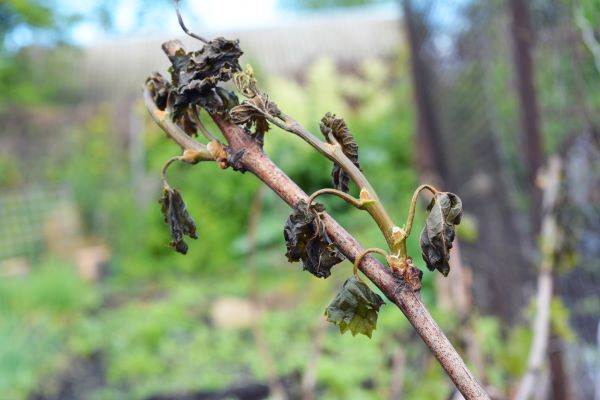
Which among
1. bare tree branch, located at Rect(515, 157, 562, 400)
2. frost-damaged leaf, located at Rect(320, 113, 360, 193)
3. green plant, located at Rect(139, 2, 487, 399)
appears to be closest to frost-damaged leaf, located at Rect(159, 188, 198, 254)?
green plant, located at Rect(139, 2, 487, 399)

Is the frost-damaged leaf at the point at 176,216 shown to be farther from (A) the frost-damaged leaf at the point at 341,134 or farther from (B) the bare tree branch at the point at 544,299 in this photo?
(B) the bare tree branch at the point at 544,299

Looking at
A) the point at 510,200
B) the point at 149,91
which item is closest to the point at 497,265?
the point at 510,200

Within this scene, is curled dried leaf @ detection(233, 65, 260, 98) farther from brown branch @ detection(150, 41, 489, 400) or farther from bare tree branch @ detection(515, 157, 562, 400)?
bare tree branch @ detection(515, 157, 562, 400)

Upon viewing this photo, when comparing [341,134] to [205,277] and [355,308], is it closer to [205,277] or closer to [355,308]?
[355,308]

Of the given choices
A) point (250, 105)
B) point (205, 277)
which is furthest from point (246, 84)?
point (205, 277)

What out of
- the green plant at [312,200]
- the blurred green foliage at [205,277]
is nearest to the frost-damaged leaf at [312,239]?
the green plant at [312,200]

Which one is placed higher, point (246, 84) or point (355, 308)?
point (246, 84)
